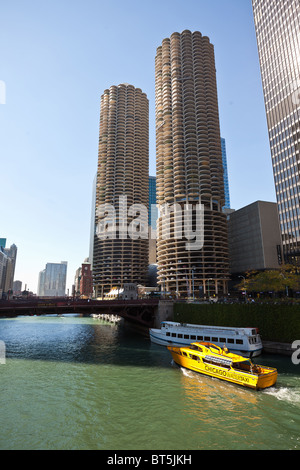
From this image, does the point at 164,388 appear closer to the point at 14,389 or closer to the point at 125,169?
the point at 14,389

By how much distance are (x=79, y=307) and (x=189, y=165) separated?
98.6 m

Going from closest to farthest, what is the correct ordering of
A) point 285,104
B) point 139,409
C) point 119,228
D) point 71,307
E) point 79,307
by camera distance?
point 139,409 → point 71,307 → point 79,307 → point 285,104 → point 119,228

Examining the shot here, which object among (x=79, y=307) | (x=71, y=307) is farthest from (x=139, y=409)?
(x=71, y=307)

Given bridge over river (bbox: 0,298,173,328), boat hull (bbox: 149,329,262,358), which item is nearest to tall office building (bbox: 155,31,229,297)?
bridge over river (bbox: 0,298,173,328)

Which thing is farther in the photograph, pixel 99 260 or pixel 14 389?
pixel 99 260

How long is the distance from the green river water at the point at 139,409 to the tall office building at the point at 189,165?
8456 cm

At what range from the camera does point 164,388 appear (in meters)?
30.8

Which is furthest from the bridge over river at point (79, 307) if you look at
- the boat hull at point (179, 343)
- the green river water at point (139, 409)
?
the green river water at point (139, 409)

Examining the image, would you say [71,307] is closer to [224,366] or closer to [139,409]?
[224,366]

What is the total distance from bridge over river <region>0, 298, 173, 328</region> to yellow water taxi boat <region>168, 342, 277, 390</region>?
2888 cm

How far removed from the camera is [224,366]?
112 feet

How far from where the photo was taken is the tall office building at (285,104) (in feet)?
345

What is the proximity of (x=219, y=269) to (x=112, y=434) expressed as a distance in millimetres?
114214
